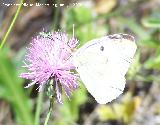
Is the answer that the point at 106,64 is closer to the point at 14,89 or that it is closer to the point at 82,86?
the point at 14,89

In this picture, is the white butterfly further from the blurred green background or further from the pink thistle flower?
the blurred green background

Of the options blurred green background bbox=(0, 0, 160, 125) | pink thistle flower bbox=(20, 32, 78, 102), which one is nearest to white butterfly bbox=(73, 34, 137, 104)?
pink thistle flower bbox=(20, 32, 78, 102)

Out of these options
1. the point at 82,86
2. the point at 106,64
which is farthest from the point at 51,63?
the point at 82,86

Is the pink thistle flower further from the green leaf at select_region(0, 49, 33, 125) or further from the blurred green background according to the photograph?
the blurred green background

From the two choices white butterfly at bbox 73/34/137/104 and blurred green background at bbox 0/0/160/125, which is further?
blurred green background at bbox 0/0/160/125

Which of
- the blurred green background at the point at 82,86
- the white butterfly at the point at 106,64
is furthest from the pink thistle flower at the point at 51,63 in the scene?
the blurred green background at the point at 82,86

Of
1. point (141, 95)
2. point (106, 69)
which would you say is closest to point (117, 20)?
point (141, 95)
